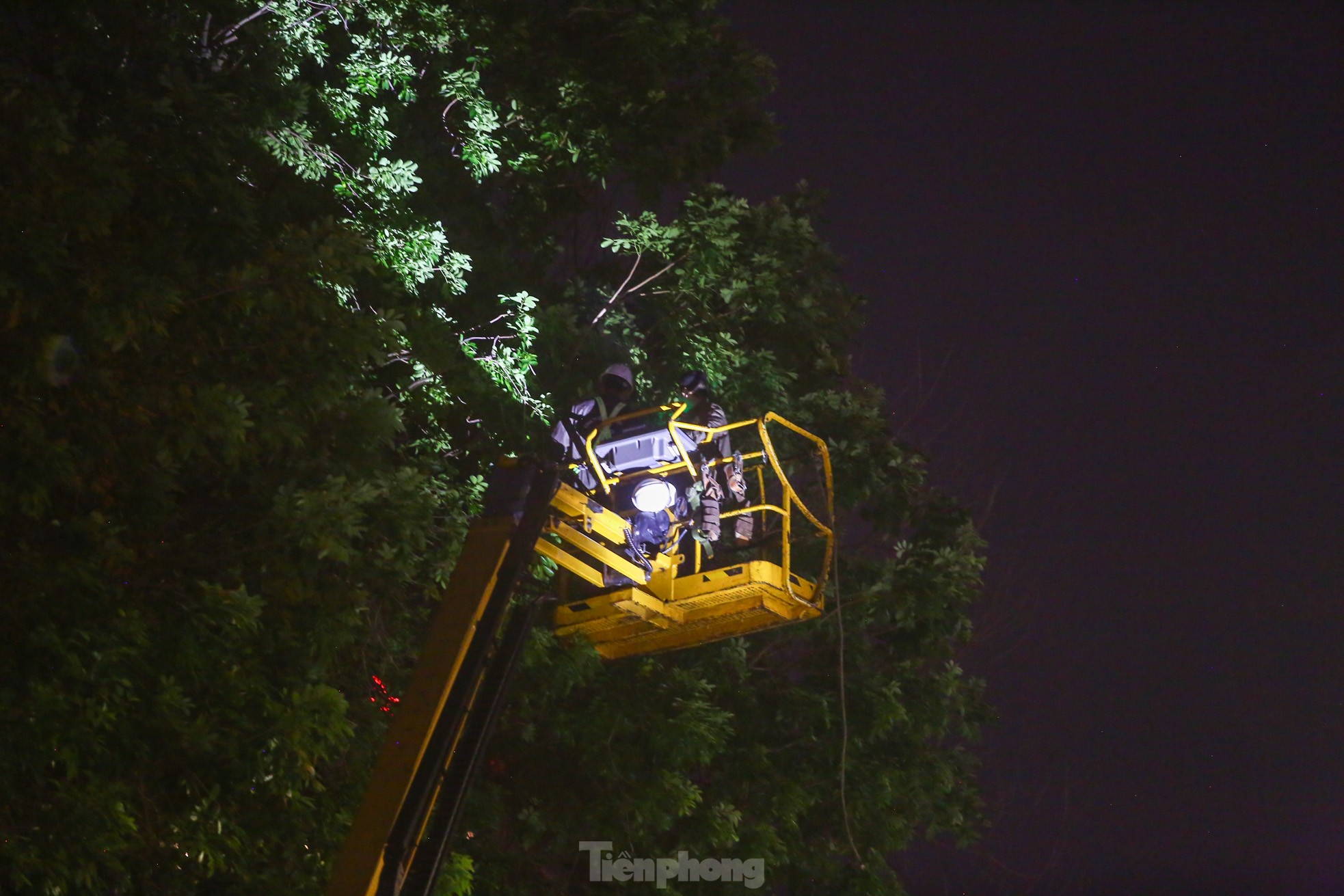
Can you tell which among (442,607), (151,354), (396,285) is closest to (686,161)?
(396,285)

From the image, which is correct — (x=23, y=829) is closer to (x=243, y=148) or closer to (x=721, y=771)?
(x=243, y=148)

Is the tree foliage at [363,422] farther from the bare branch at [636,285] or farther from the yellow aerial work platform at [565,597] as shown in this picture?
the yellow aerial work platform at [565,597]

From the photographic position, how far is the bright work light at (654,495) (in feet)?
28.7

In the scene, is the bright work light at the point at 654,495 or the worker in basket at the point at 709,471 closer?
the bright work light at the point at 654,495

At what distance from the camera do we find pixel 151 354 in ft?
28.3

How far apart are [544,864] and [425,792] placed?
24.8 feet

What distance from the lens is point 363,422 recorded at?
9.32 metres

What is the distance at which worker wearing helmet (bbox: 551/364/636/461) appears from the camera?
893cm

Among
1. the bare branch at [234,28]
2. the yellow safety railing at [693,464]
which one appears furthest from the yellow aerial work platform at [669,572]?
the bare branch at [234,28]

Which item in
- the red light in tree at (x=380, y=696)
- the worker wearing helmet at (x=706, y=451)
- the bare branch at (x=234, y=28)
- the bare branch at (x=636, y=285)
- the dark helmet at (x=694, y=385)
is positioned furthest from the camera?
the bare branch at (x=636, y=285)

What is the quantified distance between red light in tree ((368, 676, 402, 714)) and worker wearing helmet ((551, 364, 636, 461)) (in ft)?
8.50

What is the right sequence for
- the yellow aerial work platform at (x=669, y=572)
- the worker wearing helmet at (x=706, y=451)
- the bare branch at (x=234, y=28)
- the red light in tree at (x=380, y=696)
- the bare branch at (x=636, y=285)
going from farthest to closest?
the bare branch at (x=636, y=285)
the bare branch at (x=234, y=28)
the red light in tree at (x=380, y=696)
the worker wearing helmet at (x=706, y=451)
the yellow aerial work platform at (x=669, y=572)

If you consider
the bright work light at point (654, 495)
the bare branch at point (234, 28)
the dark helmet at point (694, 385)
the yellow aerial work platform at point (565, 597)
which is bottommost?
the yellow aerial work platform at point (565, 597)

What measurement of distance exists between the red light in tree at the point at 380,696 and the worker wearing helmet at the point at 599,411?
259 cm
